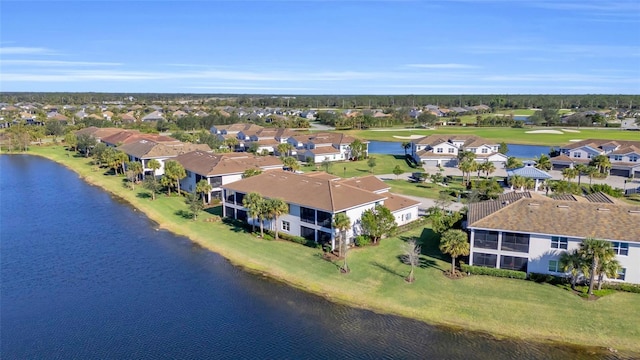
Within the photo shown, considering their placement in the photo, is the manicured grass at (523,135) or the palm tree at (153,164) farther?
the manicured grass at (523,135)

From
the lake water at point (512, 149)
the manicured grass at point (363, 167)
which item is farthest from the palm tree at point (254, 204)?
the lake water at point (512, 149)

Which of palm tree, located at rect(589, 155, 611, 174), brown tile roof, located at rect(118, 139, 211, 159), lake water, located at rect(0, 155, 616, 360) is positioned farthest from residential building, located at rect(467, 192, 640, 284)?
brown tile roof, located at rect(118, 139, 211, 159)

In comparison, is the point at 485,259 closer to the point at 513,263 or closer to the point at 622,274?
the point at 513,263

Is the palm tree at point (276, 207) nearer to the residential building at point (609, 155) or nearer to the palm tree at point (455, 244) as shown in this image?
the palm tree at point (455, 244)

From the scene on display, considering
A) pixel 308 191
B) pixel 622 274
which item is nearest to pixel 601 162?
pixel 622 274

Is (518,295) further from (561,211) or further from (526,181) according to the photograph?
(526,181)

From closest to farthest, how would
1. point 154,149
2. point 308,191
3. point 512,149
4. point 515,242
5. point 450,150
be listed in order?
point 515,242 < point 308,191 < point 154,149 < point 450,150 < point 512,149
